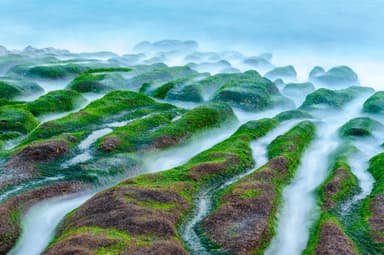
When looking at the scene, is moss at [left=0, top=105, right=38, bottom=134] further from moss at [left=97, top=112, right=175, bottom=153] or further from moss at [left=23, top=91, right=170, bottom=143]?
moss at [left=97, top=112, right=175, bottom=153]

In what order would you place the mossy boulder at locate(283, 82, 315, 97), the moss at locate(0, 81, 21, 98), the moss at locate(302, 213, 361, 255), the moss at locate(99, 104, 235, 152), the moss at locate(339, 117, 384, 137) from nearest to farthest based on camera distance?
the moss at locate(302, 213, 361, 255) → the moss at locate(99, 104, 235, 152) → the moss at locate(339, 117, 384, 137) → the moss at locate(0, 81, 21, 98) → the mossy boulder at locate(283, 82, 315, 97)

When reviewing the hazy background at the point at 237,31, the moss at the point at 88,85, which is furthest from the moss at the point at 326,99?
the hazy background at the point at 237,31

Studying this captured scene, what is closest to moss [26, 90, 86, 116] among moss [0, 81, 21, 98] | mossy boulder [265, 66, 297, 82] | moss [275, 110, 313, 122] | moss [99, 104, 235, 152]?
moss [0, 81, 21, 98]

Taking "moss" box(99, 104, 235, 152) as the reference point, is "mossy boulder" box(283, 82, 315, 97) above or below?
below

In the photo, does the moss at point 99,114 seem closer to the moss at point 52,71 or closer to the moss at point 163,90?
the moss at point 163,90

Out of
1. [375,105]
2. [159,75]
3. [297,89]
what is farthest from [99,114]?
[297,89]

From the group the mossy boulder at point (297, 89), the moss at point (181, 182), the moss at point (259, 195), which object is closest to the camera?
the moss at point (259, 195)

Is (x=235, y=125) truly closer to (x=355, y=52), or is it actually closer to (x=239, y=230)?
(x=239, y=230)
